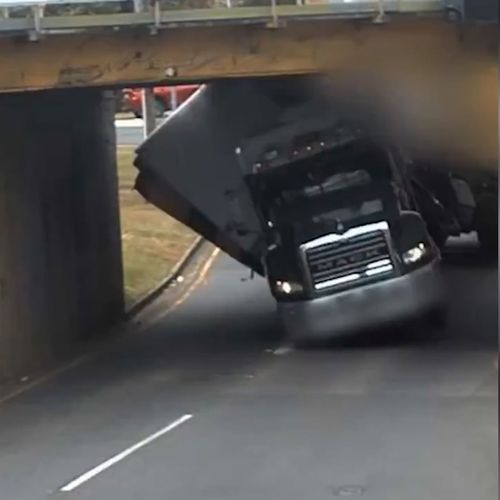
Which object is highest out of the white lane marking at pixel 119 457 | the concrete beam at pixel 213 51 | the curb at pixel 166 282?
the concrete beam at pixel 213 51

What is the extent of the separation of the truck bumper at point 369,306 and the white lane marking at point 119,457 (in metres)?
5.24

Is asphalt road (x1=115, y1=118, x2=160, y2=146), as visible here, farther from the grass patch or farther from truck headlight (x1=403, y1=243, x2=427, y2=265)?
truck headlight (x1=403, y1=243, x2=427, y2=265)

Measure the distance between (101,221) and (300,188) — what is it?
5.78 metres

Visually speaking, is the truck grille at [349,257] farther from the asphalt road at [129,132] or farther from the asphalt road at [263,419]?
the asphalt road at [129,132]

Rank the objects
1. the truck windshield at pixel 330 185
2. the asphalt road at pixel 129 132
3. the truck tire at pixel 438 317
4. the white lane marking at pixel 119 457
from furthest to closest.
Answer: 1. the asphalt road at pixel 129 132
2. the truck tire at pixel 438 317
3. the truck windshield at pixel 330 185
4. the white lane marking at pixel 119 457

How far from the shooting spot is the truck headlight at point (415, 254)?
22.4m

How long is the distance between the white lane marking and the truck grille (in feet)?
17.3

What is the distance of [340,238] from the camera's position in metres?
22.5

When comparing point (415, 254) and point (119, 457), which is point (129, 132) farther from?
point (119, 457)

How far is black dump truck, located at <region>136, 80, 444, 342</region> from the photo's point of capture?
2248 centimetres

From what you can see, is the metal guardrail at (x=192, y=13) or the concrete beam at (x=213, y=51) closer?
the metal guardrail at (x=192, y=13)

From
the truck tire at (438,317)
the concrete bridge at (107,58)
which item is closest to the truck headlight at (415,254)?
the truck tire at (438,317)

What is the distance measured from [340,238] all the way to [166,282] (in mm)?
11830

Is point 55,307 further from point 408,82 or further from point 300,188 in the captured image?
point 408,82
